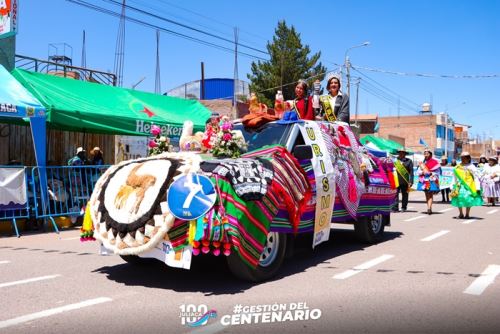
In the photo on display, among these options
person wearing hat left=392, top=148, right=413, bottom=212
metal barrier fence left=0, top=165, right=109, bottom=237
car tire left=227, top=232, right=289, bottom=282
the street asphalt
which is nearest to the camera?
the street asphalt

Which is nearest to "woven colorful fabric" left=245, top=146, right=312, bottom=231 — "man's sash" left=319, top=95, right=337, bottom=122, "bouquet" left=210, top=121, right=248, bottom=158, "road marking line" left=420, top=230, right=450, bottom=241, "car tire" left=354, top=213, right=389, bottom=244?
"bouquet" left=210, top=121, right=248, bottom=158

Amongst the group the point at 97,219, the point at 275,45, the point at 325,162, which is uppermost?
the point at 275,45

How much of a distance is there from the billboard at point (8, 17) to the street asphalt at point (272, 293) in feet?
23.5

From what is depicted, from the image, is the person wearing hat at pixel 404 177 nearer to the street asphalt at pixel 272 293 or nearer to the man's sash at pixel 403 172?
the man's sash at pixel 403 172

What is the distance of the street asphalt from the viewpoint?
414cm

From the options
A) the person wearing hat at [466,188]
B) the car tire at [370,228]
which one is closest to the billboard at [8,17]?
the car tire at [370,228]

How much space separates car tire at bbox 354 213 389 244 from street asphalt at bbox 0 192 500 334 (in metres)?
0.27

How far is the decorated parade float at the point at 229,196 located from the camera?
4.88 meters

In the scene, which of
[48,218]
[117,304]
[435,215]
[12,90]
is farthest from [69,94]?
[435,215]

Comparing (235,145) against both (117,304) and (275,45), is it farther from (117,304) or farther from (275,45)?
(275,45)

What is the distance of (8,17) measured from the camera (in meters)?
12.8

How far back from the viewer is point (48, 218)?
10.9 m

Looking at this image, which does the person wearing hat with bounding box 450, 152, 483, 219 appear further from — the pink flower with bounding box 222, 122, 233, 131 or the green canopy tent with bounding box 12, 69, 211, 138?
the pink flower with bounding box 222, 122, 233, 131

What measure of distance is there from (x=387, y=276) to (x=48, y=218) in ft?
25.8
